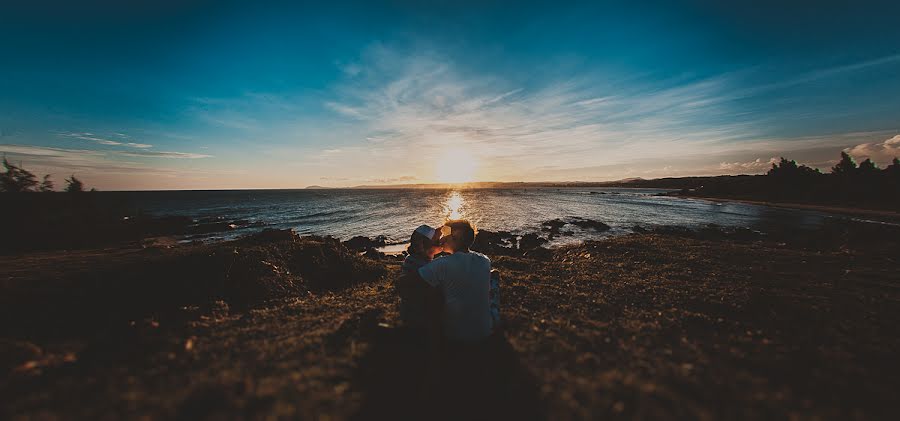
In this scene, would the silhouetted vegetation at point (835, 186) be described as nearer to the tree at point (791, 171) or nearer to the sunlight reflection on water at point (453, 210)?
the tree at point (791, 171)

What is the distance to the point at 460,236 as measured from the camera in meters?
6.05

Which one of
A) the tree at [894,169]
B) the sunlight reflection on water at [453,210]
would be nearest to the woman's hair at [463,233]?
the sunlight reflection on water at [453,210]

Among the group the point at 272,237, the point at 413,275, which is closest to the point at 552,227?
the point at 272,237

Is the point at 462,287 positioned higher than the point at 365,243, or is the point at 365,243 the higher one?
the point at 462,287

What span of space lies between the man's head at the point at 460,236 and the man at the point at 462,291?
0.41 metres

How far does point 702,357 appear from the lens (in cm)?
556

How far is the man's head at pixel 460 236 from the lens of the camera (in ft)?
19.8

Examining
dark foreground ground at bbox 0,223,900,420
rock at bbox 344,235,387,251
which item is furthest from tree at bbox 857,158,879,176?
rock at bbox 344,235,387,251

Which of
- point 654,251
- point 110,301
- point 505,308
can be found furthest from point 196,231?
point 654,251

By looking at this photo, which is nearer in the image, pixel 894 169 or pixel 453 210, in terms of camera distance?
pixel 894 169

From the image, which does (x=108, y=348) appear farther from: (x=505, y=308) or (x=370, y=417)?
(x=505, y=308)

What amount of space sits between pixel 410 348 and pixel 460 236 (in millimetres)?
2437

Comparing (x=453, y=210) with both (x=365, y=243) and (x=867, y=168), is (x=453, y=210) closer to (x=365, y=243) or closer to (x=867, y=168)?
(x=365, y=243)

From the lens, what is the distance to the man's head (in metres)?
6.04
